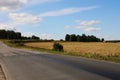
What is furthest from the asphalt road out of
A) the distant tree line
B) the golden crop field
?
the distant tree line

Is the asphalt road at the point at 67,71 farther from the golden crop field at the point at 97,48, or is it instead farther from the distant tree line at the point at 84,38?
the distant tree line at the point at 84,38

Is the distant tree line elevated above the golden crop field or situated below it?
above

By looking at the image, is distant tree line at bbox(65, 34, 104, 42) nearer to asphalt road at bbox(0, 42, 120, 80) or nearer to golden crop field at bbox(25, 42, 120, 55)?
golden crop field at bbox(25, 42, 120, 55)

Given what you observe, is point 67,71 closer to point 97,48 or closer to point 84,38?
point 97,48

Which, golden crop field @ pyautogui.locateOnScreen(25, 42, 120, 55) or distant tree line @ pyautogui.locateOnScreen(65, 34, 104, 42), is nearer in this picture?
golden crop field @ pyautogui.locateOnScreen(25, 42, 120, 55)

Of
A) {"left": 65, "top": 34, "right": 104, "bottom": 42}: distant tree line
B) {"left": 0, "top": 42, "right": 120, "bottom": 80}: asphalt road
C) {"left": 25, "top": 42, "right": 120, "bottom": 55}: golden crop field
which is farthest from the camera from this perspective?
{"left": 65, "top": 34, "right": 104, "bottom": 42}: distant tree line

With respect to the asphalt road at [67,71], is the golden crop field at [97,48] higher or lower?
lower

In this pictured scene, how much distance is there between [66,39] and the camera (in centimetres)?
17362

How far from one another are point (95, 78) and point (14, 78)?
4.33 metres

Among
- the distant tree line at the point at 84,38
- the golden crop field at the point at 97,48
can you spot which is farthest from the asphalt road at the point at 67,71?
the distant tree line at the point at 84,38

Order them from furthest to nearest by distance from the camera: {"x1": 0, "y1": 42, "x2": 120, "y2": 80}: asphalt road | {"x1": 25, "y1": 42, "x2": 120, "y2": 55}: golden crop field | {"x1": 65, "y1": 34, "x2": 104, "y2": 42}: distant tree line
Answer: {"x1": 65, "y1": 34, "x2": 104, "y2": 42}: distant tree line < {"x1": 25, "y1": 42, "x2": 120, "y2": 55}: golden crop field < {"x1": 0, "y1": 42, "x2": 120, "y2": 80}: asphalt road

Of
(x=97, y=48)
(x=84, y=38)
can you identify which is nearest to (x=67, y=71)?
(x=97, y=48)

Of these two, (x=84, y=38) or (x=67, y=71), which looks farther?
(x=84, y=38)

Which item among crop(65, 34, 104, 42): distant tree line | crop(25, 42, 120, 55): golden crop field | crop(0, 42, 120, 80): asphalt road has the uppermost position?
crop(65, 34, 104, 42): distant tree line
